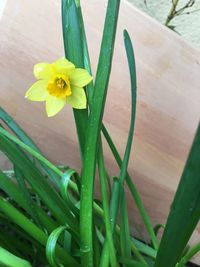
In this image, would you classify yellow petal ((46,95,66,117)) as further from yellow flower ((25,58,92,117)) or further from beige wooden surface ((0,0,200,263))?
beige wooden surface ((0,0,200,263))

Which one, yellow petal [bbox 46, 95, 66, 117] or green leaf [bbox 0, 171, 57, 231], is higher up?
yellow petal [bbox 46, 95, 66, 117]

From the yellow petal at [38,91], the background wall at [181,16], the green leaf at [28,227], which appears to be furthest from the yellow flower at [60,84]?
the background wall at [181,16]

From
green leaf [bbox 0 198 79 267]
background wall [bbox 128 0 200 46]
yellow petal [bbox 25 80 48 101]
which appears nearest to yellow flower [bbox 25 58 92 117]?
yellow petal [bbox 25 80 48 101]

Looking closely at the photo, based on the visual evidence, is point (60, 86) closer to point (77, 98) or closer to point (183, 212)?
point (77, 98)

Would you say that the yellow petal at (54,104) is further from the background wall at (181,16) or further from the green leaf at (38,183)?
the background wall at (181,16)

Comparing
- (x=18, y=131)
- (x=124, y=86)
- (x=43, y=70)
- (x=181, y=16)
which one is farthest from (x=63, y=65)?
(x=181, y=16)
